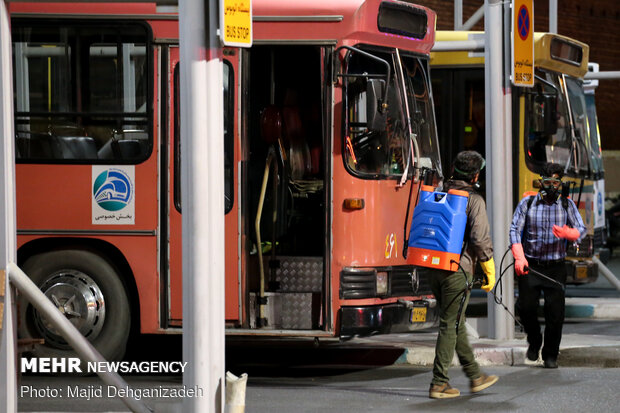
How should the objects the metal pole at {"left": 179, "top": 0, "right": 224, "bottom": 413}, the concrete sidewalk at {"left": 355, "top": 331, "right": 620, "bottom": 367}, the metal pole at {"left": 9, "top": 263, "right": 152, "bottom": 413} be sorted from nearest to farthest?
the metal pole at {"left": 179, "top": 0, "right": 224, "bottom": 413} < the metal pole at {"left": 9, "top": 263, "right": 152, "bottom": 413} < the concrete sidewalk at {"left": 355, "top": 331, "right": 620, "bottom": 367}

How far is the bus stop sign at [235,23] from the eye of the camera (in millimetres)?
6812

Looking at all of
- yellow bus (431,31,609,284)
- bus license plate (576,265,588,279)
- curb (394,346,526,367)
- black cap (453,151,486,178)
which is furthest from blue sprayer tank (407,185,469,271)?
bus license plate (576,265,588,279)

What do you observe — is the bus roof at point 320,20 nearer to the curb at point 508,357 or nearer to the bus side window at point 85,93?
the bus side window at point 85,93

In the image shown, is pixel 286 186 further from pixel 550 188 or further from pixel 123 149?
pixel 550 188

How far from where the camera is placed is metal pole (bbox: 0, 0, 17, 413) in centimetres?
697

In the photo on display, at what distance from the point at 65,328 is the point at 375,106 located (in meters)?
3.91

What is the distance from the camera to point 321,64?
10297 millimetres

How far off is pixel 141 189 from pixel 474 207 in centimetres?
283

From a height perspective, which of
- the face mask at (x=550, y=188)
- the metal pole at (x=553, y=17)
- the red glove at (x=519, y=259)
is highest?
the metal pole at (x=553, y=17)

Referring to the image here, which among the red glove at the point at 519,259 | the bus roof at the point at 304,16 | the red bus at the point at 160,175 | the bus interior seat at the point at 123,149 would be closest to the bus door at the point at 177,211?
the red bus at the point at 160,175

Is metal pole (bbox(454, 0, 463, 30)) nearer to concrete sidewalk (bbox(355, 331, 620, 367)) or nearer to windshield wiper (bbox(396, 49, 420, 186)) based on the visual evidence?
concrete sidewalk (bbox(355, 331, 620, 367))

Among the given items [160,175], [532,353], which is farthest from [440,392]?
[160,175]

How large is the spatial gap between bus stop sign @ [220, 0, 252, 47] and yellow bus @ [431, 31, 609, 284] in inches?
307

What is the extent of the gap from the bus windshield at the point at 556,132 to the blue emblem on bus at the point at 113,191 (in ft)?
20.8
